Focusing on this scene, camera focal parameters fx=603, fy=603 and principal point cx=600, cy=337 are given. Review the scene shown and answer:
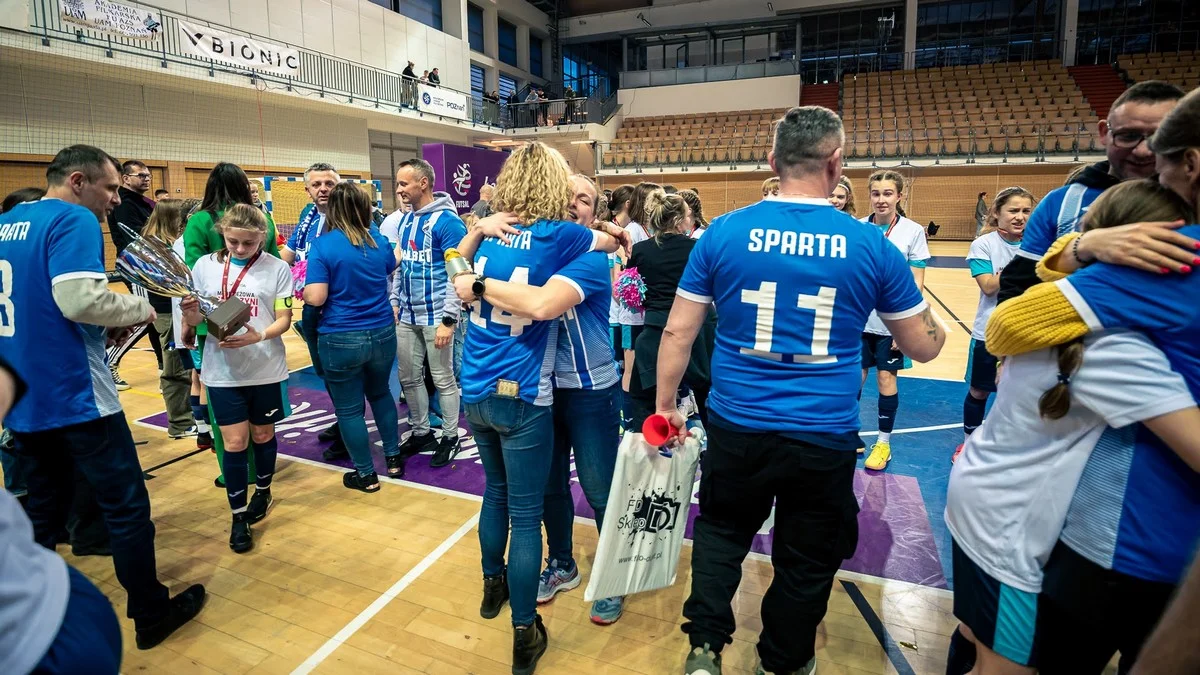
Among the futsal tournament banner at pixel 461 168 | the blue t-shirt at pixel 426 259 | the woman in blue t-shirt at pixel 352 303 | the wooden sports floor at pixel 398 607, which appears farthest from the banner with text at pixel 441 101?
the wooden sports floor at pixel 398 607

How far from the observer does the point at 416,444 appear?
448 cm

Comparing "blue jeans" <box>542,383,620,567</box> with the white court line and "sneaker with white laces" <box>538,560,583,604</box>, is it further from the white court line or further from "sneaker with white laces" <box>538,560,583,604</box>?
the white court line

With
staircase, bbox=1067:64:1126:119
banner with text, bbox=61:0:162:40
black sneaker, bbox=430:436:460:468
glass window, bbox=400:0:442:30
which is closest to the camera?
black sneaker, bbox=430:436:460:468

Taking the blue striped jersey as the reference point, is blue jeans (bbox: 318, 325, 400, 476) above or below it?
below

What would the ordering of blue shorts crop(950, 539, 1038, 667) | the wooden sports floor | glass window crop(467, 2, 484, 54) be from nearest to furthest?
blue shorts crop(950, 539, 1038, 667) → the wooden sports floor → glass window crop(467, 2, 484, 54)

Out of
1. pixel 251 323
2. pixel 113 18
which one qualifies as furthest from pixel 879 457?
pixel 113 18

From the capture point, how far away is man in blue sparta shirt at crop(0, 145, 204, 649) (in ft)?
7.17

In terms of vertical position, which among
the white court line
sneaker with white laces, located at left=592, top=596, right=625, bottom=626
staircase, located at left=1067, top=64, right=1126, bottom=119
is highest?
staircase, located at left=1067, top=64, right=1126, bottom=119

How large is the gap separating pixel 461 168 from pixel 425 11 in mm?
10494

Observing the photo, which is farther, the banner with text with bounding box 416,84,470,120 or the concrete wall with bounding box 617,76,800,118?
the concrete wall with bounding box 617,76,800,118

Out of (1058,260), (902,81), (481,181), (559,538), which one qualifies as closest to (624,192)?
(559,538)

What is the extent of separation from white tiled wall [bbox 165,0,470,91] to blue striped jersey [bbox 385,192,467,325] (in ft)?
42.1

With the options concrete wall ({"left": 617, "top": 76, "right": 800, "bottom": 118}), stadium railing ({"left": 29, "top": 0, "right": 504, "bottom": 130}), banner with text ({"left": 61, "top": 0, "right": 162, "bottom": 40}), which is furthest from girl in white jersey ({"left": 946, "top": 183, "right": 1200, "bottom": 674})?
concrete wall ({"left": 617, "top": 76, "right": 800, "bottom": 118})

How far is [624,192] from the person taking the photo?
5.12 m
